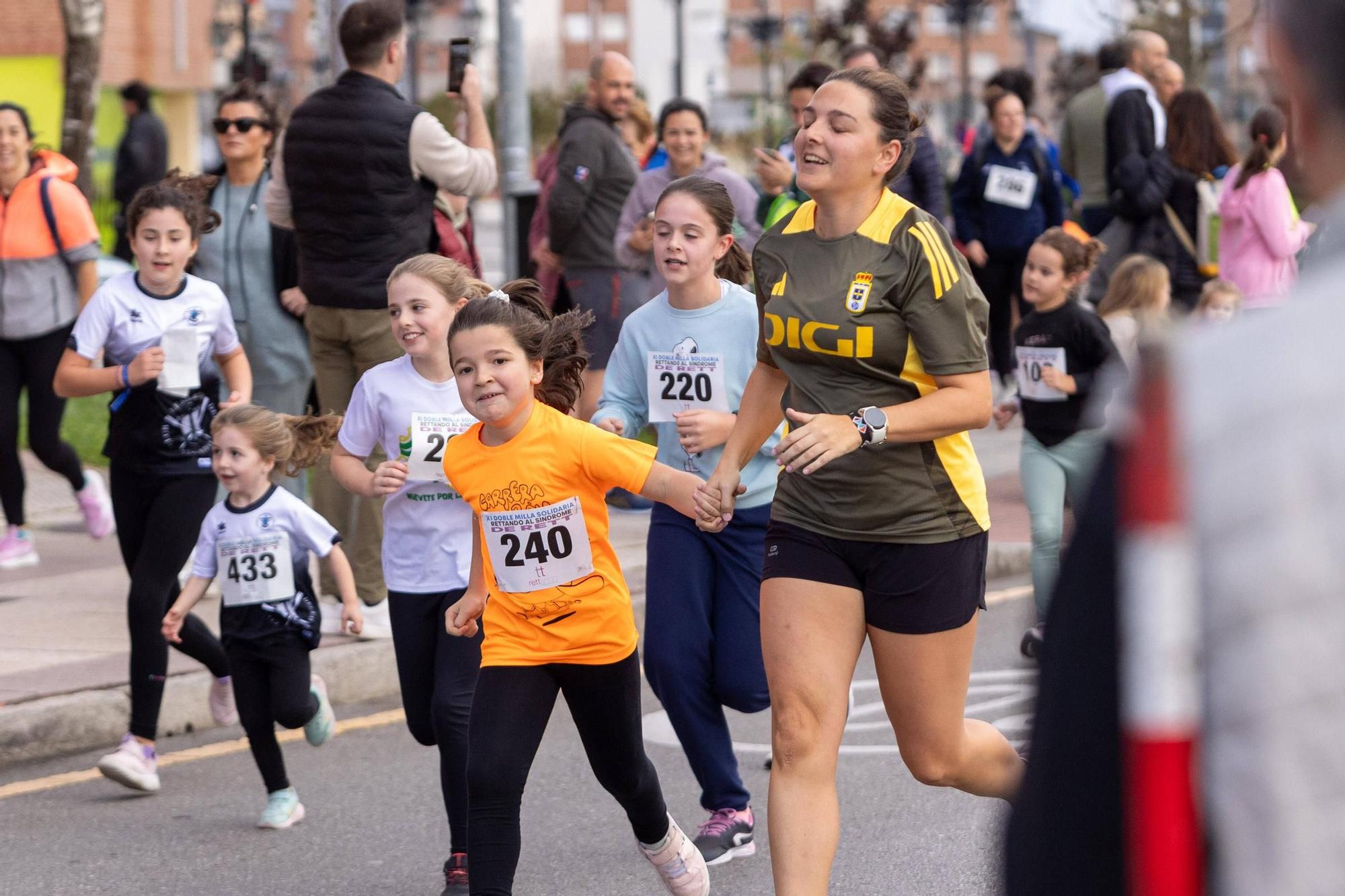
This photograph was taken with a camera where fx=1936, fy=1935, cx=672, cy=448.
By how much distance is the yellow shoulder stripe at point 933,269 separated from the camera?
416 centimetres

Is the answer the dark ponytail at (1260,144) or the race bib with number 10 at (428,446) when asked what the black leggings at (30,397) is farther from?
the dark ponytail at (1260,144)

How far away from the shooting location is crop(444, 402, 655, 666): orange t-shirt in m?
4.34

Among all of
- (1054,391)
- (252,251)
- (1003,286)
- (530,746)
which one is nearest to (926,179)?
(1003,286)

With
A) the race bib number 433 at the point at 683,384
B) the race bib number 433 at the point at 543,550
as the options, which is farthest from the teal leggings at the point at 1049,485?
the race bib number 433 at the point at 543,550

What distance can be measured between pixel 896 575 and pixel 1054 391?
3563 mm

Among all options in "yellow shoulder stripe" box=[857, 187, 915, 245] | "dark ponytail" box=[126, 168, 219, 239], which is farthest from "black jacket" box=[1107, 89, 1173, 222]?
"yellow shoulder stripe" box=[857, 187, 915, 245]

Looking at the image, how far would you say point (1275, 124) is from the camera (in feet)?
30.5

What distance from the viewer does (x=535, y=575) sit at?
171 inches

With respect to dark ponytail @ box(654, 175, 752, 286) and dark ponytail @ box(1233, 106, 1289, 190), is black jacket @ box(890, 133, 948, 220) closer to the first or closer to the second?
dark ponytail @ box(1233, 106, 1289, 190)

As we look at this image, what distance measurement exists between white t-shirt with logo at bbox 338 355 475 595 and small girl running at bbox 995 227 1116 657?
300cm

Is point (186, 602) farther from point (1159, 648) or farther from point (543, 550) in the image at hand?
point (1159, 648)

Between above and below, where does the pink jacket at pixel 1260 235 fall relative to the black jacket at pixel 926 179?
below

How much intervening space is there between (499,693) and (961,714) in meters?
1.02

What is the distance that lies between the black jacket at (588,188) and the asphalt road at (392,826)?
3906 millimetres
